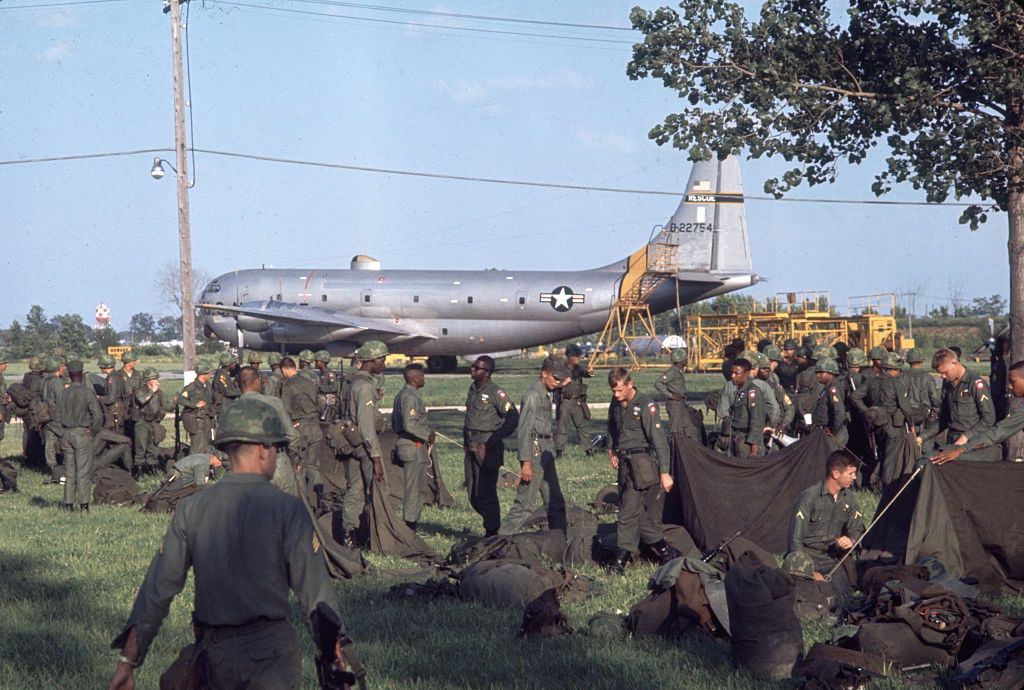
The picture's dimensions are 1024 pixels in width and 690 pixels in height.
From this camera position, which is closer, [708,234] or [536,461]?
[536,461]

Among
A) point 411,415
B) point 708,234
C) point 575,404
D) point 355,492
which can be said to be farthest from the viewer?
point 708,234

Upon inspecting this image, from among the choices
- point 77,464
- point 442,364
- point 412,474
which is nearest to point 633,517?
point 412,474

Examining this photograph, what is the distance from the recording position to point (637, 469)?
33.2ft

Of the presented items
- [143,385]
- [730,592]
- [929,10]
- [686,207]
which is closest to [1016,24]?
[929,10]

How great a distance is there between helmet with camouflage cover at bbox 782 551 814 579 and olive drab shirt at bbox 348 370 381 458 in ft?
14.8

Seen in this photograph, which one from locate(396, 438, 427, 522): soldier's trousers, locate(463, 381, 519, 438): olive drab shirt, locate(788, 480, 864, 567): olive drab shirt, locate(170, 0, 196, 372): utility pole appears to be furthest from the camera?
locate(170, 0, 196, 372): utility pole

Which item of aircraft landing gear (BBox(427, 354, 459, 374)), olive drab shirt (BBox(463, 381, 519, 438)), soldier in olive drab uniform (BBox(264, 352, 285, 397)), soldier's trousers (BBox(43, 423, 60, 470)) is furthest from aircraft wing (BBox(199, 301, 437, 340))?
olive drab shirt (BBox(463, 381, 519, 438))

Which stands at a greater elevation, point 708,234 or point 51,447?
point 708,234

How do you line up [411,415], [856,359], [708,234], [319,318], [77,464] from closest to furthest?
[411,415] → [77,464] → [856,359] → [319,318] → [708,234]

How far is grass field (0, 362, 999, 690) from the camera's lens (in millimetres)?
6867

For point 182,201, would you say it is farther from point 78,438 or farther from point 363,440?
point 363,440

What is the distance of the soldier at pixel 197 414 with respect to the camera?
1681 centimetres

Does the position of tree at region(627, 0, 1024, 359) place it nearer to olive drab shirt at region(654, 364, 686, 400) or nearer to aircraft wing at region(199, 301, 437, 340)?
olive drab shirt at region(654, 364, 686, 400)

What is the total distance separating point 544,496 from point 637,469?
1801 millimetres
